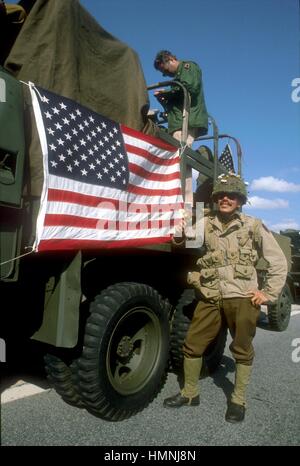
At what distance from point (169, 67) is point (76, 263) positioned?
114 inches

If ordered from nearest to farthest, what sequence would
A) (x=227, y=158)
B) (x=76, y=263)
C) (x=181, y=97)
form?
(x=76, y=263), (x=181, y=97), (x=227, y=158)

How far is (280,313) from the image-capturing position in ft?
22.4

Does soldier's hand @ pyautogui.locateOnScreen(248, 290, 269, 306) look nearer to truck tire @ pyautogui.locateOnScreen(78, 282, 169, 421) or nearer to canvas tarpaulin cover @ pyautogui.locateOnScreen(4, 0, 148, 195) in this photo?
truck tire @ pyautogui.locateOnScreen(78, 282, 169, 421)

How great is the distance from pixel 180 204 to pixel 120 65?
1313 millimetres

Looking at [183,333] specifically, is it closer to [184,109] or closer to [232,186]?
[232,186]

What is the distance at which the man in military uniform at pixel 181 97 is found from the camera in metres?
4.08

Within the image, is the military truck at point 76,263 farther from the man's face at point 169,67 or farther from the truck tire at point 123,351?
the man's face at point 169,67

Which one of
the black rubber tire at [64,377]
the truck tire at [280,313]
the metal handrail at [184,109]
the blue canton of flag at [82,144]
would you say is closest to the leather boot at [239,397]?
the black rubber tire at [64,377]

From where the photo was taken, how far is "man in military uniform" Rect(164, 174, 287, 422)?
305 centimetres

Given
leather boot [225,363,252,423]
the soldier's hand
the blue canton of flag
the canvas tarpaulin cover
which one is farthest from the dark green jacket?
leather boot [225,363,252,423]

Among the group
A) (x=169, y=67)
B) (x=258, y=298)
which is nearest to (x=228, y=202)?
(x=258, y=298)

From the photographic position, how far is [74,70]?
2.68 meters

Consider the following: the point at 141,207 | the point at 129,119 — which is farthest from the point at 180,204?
the point at 129,119

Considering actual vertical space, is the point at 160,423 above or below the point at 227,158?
below
